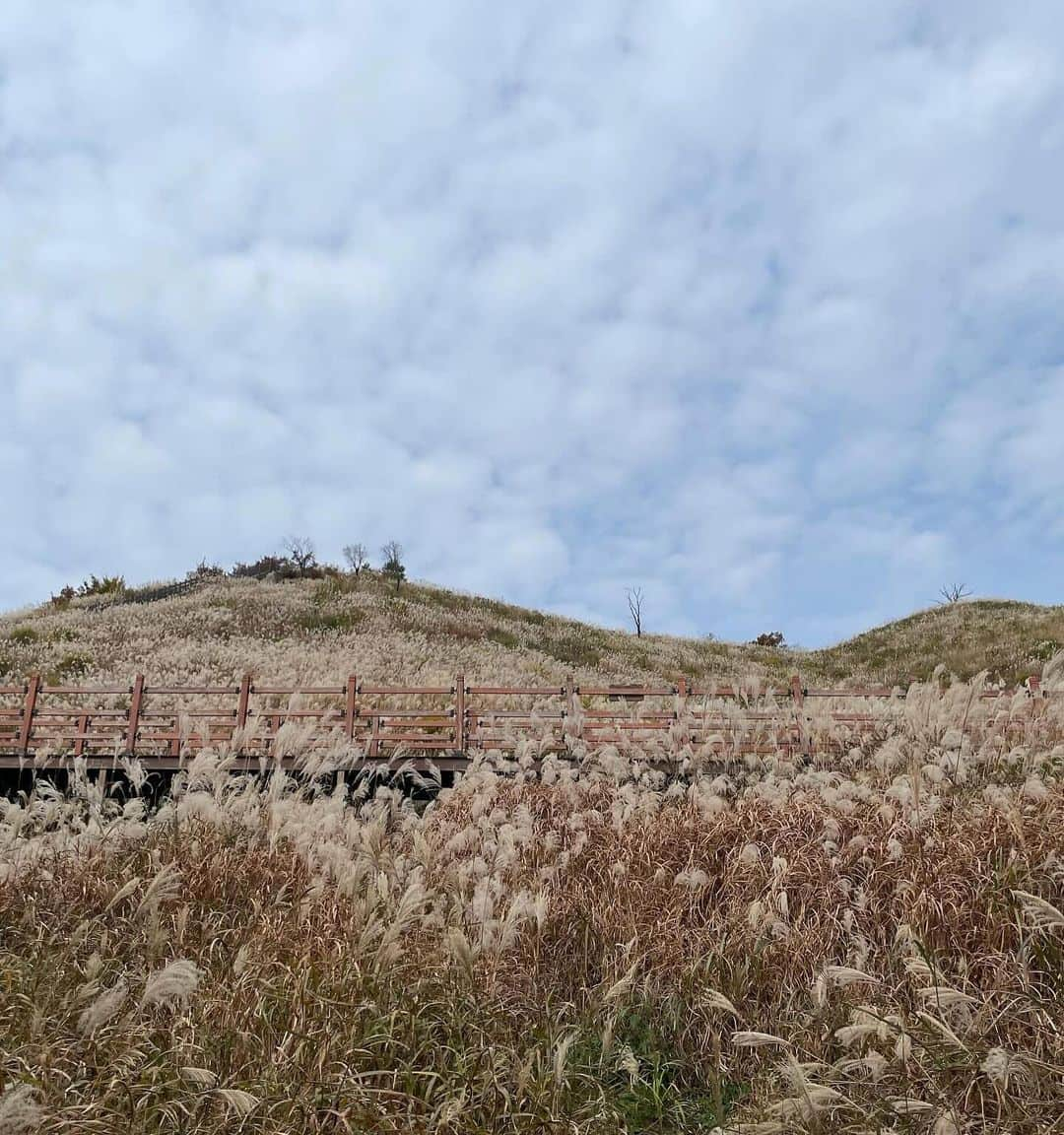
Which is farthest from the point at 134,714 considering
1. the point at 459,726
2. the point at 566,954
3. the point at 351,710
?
the point at 566,954

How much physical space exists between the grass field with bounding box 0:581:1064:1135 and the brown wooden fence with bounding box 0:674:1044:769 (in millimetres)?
1602

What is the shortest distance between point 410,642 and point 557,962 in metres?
33.6

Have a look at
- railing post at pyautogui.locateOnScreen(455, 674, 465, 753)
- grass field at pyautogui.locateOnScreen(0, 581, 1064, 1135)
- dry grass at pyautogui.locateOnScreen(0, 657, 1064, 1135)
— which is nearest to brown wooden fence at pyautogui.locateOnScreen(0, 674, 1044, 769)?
railing post at pyautogui.locateOnScreen(455, 674, 465, 753)

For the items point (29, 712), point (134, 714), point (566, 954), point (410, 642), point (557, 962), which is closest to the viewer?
point (557, 962)

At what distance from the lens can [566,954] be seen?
23.0ft

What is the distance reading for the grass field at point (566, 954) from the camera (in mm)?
4648

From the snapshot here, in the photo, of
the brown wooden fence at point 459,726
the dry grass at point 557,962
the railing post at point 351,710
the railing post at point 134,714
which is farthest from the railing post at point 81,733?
the dry grass at point 557,962

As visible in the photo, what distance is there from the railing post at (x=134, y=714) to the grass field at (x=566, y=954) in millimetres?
6885

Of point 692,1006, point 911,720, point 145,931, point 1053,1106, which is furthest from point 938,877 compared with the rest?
point 145,931

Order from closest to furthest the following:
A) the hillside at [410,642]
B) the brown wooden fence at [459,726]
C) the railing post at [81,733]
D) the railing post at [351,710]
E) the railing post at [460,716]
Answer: the brown wooden fence at [459,726] < the railing post at [351,710] < the railing post at [460,716] < the railing post at [81,733] < the hillside at [410,642]

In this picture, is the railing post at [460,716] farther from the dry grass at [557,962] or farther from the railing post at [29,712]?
the railing post at [29,712]

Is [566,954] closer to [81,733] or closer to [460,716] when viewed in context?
[460,716]

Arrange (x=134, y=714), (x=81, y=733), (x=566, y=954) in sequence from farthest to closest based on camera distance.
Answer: (x=81, y=733), (x=134, y=714), (x=566, y=954)

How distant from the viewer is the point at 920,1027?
15.7 ft
